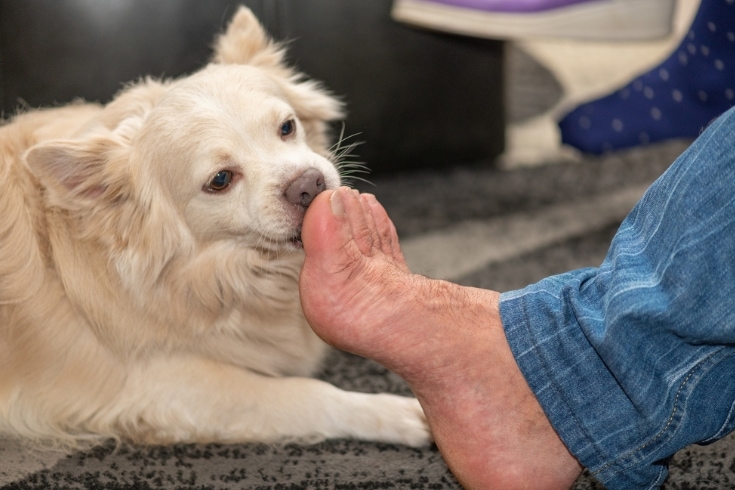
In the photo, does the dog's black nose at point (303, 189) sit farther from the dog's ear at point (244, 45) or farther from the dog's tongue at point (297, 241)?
the dog's ear at point (244, 45)

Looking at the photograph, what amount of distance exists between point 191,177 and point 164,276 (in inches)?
8.2

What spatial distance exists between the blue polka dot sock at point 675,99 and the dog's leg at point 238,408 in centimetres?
139

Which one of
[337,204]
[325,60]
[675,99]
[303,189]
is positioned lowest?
[337,204]

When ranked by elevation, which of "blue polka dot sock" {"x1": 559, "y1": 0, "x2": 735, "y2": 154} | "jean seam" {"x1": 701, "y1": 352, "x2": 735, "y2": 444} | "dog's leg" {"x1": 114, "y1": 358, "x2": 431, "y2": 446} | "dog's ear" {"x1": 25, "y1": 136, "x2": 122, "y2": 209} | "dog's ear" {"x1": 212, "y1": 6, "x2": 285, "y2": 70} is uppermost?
"blue polka dot sock" {"x1": 559, "y1": 0, "x2": 735, "y2": 154}

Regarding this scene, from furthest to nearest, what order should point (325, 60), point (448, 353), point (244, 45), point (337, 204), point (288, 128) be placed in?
point (325, 60)
point (244, 45)
point (288, 128)
point (337, 204)
point (448, 353)

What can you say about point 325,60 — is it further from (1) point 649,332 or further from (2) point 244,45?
(1) point 649,332

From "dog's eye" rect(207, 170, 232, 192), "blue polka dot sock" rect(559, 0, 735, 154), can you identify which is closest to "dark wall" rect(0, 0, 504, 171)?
"blue polka dot sock" rect(559, 0, 735, 154)

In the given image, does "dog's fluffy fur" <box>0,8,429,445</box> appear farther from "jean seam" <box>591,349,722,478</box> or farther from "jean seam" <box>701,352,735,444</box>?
"jean seam" <box>701,352,735,444</box>

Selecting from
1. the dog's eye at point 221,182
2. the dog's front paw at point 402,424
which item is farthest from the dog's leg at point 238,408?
the dog's eye at point 221,182

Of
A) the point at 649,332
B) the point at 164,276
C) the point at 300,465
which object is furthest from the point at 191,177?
the point at 649,332

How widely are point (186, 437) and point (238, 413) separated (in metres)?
0.11

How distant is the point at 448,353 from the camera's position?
4.16ft

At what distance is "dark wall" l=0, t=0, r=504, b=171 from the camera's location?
86.9 inches

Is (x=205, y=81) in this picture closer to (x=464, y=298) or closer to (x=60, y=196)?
(x=60, y=196)
